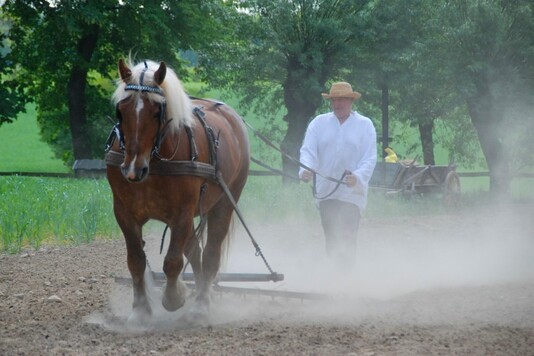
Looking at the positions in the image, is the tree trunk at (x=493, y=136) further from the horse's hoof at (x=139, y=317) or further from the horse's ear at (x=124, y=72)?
the horse's ear at (x=124, y=72)

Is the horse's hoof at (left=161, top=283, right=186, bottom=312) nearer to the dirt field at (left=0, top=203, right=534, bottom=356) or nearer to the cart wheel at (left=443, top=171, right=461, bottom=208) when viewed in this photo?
the dirt field at (left=0, top=203, right=534, bottom=356)

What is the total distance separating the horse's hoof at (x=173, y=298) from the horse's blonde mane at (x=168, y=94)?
4.15 ft

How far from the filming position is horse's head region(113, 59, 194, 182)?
6.04 m

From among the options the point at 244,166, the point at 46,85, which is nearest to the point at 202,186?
the point at 244,166

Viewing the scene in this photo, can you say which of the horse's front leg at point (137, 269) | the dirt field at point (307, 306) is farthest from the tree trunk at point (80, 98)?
the horse's front leg at point (137, 269)

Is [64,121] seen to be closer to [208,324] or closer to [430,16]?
[430,16]

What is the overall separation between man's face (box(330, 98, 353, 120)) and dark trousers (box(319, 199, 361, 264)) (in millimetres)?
832

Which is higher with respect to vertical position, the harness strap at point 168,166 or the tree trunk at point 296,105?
the tree trunk at point 296,105

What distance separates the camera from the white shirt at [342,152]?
843 cm

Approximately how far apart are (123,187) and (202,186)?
75 cm

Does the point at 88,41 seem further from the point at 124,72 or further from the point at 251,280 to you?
the point at 124,72

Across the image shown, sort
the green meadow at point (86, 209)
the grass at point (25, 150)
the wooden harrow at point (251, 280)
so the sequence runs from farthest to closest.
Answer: the grass at point (25, 150)
the green meadow at point (86, 209)
the wooden harrow at point (251, 280)

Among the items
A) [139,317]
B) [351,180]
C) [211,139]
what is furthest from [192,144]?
[351,180]

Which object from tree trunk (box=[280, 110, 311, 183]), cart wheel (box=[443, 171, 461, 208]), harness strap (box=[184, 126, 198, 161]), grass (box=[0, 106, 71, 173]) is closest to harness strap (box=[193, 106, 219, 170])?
harness strap (box=[184, 126, 198, 161])
